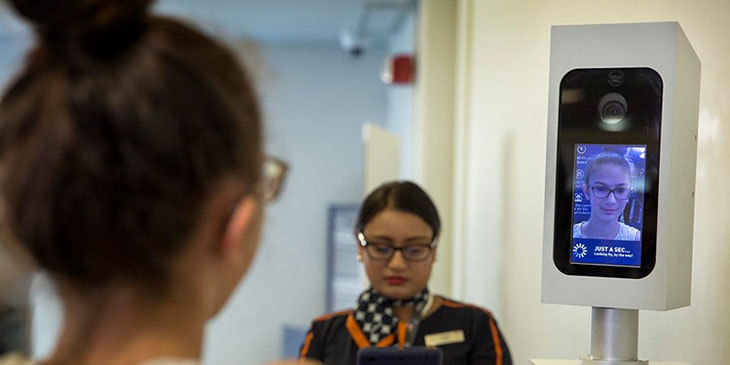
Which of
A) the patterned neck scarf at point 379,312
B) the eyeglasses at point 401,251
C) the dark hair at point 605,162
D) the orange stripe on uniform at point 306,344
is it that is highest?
the dark hair at point 605,162

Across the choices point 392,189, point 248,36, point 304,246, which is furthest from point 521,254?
point 304,246

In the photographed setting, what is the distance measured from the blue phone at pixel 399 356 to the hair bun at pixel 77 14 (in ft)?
2.88

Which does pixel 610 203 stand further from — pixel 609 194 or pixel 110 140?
pixel 110 140

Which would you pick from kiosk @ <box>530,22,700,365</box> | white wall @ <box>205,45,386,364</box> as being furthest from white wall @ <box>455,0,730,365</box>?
white wall @ <box>205,45,386,364</box>

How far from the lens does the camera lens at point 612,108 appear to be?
5.55 ft

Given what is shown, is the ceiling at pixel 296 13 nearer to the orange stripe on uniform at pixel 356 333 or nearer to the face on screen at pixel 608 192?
the orange stripe on uniform at pixel 356 333

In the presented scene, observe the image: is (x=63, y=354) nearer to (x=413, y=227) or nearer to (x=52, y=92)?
(x=52, y=92)

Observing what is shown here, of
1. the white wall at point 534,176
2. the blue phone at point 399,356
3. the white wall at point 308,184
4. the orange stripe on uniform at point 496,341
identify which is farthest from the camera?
the white wall at point 308,184

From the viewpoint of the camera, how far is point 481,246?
148 inches

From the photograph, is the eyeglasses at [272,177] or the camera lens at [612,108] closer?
the eyeglasses at [272,177]

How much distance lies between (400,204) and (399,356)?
104cm

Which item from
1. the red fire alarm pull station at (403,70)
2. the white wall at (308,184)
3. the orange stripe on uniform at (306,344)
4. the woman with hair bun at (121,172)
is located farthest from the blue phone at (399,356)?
the white wall at (308,184)

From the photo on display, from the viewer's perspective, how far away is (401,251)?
7.95ft

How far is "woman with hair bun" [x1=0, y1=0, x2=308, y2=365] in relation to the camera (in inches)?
26.0
